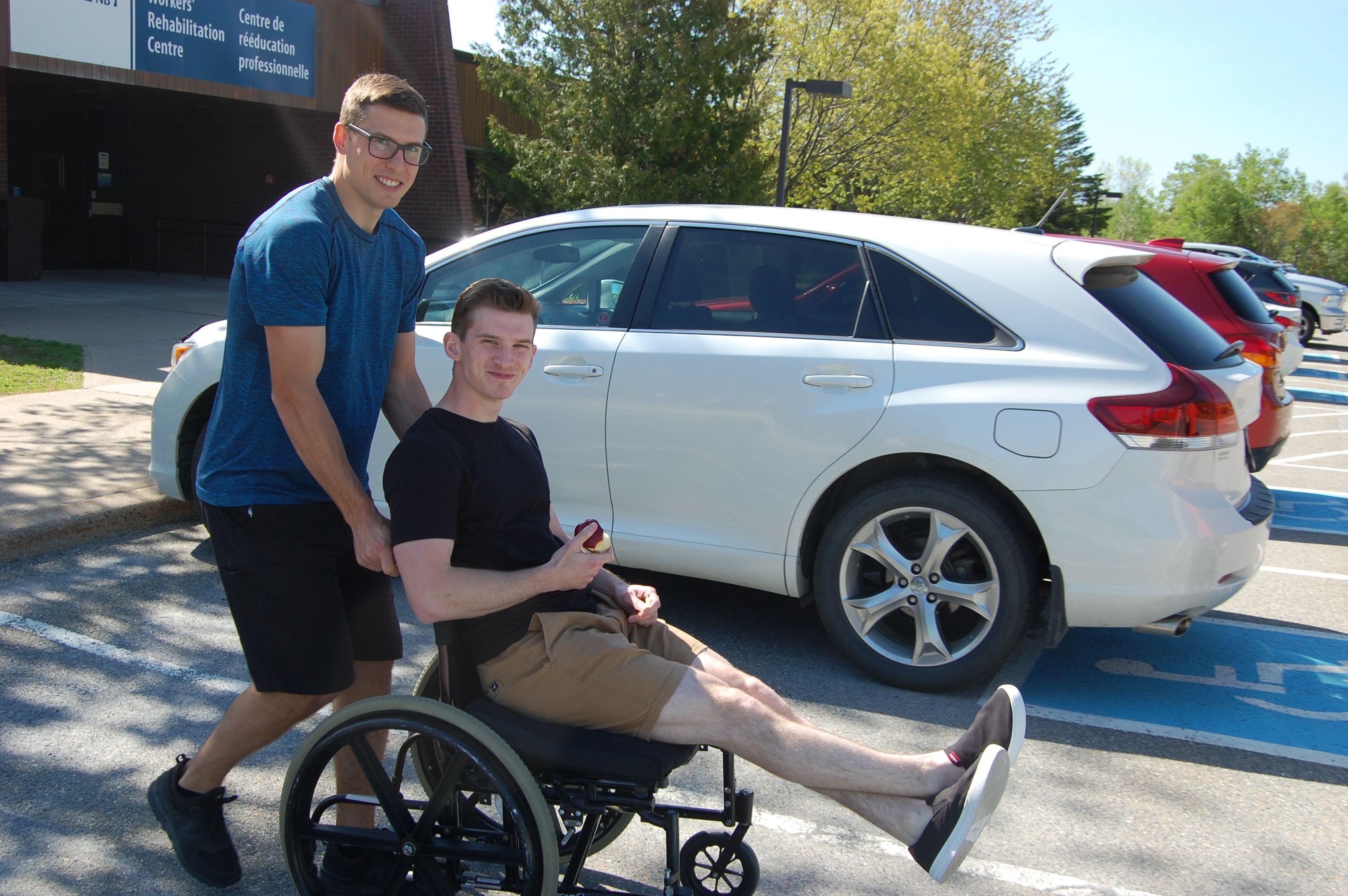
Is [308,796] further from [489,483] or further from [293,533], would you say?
[489,483]

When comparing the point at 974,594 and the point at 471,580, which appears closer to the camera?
the point at 471,580

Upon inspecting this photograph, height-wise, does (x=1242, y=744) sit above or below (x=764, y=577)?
below

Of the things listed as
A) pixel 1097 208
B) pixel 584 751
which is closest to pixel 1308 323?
pixel 584 751

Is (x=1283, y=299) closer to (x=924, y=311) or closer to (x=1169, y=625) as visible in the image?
(x=1169, y=625)

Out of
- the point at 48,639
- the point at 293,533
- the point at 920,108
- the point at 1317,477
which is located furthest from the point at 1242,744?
the point at 920,108

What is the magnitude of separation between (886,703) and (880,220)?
73.1 inches

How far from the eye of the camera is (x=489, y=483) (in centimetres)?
245

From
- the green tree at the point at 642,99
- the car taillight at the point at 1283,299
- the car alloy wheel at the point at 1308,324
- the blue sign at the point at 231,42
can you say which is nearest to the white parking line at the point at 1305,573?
the green tree at the point at 642,99

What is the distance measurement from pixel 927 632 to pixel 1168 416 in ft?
3.60

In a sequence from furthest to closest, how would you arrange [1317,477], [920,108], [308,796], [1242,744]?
[920,108] < [1317,477] < [1242,744] < [308,796]

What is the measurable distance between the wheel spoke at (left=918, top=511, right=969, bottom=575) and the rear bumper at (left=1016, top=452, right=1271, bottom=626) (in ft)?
0.82

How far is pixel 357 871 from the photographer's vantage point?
2.46 meters

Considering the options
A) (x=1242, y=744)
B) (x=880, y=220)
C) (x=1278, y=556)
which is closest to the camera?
(x=1242, y=744)

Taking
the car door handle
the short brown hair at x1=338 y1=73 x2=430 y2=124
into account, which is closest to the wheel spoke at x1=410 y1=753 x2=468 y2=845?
the short brown hair at x1=338 y1=73 x2=430 y2=124
